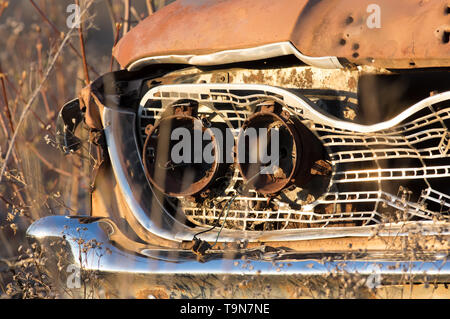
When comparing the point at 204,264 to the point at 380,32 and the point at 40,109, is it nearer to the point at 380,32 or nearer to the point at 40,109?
the point at 380,32

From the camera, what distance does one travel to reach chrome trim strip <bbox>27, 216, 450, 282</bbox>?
8.49 ft

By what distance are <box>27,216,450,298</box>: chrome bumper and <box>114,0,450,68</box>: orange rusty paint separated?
2.38 ft

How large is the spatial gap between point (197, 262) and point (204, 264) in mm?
37

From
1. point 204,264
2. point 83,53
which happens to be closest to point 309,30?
point 204,264

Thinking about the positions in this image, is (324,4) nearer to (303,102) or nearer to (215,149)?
(303,102)

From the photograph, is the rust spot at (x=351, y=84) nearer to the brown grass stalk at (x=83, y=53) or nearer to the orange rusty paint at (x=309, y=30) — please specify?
the orange rusty paint at (x=309, y=30)

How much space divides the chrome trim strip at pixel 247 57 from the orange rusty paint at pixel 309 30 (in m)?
0.02

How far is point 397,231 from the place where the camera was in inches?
108

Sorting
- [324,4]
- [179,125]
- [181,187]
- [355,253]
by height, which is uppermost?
[324,4]

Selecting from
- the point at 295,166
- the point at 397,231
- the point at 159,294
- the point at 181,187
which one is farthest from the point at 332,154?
the point at 159,294

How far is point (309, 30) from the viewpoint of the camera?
2.92m

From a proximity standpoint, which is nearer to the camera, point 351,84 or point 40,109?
point 351,84
